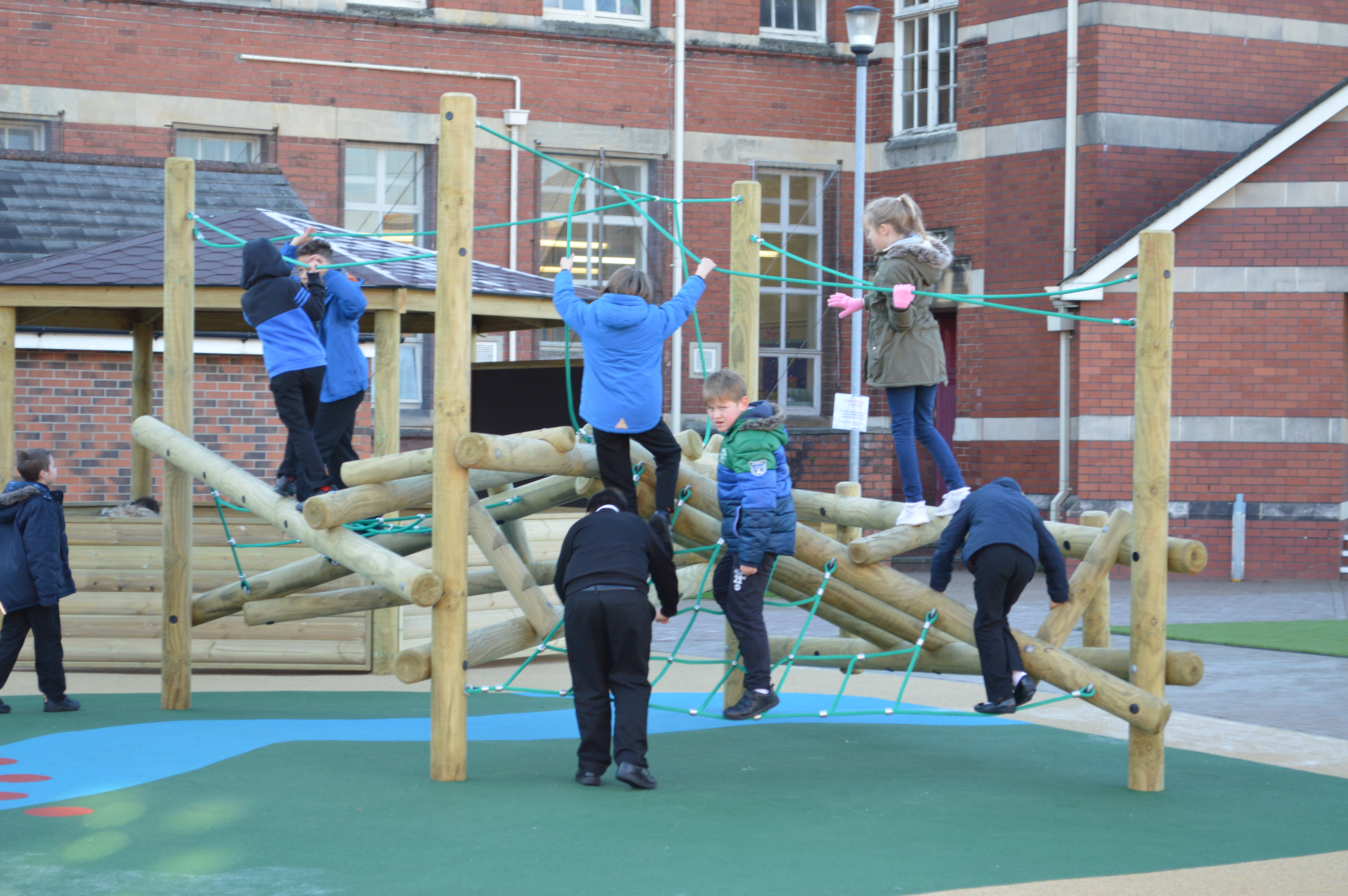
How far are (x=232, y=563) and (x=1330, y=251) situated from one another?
40.8ft

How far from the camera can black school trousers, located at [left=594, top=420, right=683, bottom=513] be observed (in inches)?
284

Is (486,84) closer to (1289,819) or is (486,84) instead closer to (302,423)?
(302,423)

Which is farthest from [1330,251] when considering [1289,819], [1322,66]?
[1289,819]

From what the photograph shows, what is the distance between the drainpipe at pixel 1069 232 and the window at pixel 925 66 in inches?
79.1

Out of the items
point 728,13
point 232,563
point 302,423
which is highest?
point 728,13

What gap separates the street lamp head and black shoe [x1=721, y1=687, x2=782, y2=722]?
9380 mm

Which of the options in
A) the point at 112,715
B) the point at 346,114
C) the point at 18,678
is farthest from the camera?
the point at 346,114

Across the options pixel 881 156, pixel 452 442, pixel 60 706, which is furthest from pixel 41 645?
pixel 881 156

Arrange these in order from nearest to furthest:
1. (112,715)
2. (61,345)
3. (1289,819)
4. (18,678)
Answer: (1289,819), (112,715), (18,678), (61,345)

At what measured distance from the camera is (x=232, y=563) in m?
11.1

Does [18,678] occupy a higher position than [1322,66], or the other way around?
[1322,66]

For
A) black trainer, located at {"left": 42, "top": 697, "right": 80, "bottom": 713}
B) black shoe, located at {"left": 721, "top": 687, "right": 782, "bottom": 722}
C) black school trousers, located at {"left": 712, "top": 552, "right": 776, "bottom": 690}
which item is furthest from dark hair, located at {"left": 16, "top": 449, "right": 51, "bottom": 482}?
black shoe, located at {"left": 721, "top": 687, "right": 782, "bottom": 722}

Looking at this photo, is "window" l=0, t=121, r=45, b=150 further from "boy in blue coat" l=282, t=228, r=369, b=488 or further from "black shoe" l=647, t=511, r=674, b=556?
"black shoe" l=647, t=511, r=674, b=556

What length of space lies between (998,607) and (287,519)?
3.84 m
